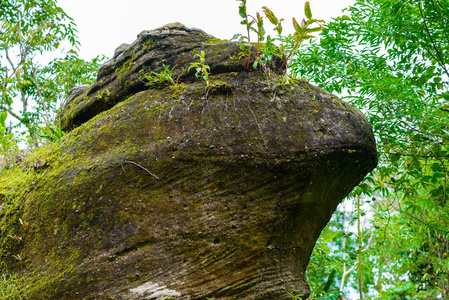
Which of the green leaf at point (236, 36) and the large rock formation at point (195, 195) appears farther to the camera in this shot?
the green leaf at point (236, 36)

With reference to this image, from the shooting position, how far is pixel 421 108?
3.08 m

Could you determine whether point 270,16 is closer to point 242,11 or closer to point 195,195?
point 242,11

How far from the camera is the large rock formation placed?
2.38 meters

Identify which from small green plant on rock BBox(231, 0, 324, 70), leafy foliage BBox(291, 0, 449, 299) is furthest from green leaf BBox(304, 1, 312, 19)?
leafy foliage BBox(291, 0, 449, 299)

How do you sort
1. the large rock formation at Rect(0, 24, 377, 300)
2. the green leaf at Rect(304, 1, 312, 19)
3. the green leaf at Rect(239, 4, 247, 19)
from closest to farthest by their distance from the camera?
1. the large rock formation at Rect(0, 24, 377, 300)
2. the green leaf at Rect(304, 1, 312, 19)
3. the green leaf at Rect(239, 4, 247, 19)

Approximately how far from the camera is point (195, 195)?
2.51 m

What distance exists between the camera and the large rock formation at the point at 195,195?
238 cm

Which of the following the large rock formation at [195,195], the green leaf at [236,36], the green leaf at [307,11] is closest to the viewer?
the large rock formation at [195,195]

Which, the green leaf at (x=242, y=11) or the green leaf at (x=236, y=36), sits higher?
the green leaf at (x=242, y=11)

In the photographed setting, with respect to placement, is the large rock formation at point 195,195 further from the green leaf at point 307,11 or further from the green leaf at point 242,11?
the green leaf at point 307,11

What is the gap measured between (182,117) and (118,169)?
730 mm

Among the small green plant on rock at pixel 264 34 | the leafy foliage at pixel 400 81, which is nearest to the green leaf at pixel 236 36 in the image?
the small green plant on rock at pixel 264 34

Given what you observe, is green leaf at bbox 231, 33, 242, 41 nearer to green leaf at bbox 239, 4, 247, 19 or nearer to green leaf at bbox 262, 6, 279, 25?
green leaf at bbox 239, 4, 247, 19

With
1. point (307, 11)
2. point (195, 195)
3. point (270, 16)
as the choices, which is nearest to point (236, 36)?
point (270, 16)
